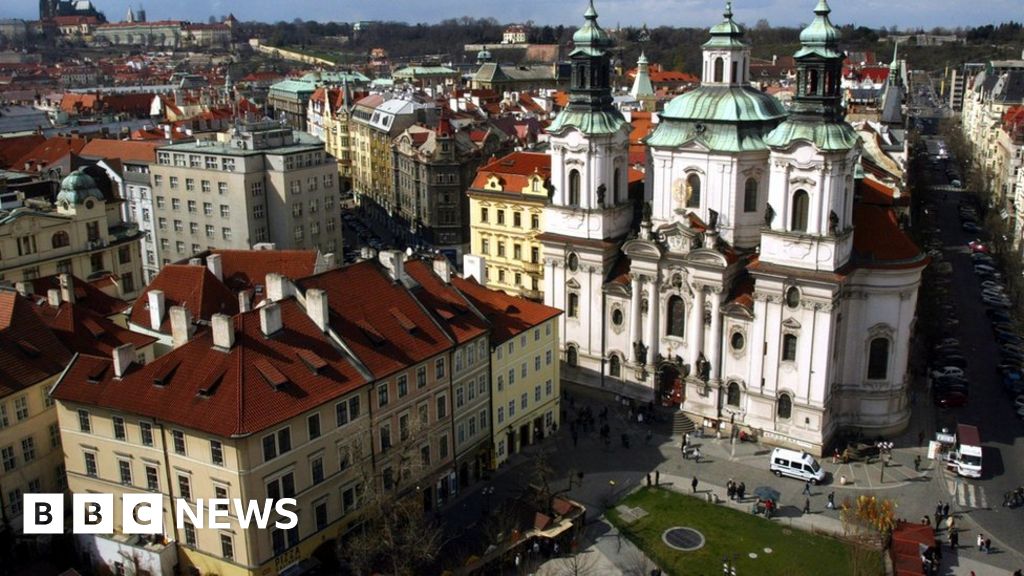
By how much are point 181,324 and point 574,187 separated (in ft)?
109

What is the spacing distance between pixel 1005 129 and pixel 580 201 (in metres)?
88.2

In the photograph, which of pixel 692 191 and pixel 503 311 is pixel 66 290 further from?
pixel 692 191

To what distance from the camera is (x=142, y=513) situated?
153ft

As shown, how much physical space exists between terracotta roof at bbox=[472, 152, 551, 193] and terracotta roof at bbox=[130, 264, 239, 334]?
37.1m

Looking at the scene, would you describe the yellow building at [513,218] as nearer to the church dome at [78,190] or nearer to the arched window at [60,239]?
the church dome at [78,190]

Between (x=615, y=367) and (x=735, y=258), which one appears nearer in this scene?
(x=735, y=258)

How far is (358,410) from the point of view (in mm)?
49031

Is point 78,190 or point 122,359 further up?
point 78,190

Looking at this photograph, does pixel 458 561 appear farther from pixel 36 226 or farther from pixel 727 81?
pixel 36 226

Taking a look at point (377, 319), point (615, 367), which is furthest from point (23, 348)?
point (615, 367)

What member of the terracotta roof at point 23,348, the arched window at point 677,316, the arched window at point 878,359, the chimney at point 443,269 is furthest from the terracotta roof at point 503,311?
the terracotta roof at point 23,348

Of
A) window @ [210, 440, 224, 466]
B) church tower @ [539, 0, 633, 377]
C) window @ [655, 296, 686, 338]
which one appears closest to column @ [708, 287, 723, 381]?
window @ [655, 296, 686, 338]

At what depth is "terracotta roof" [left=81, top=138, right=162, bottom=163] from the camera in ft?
333

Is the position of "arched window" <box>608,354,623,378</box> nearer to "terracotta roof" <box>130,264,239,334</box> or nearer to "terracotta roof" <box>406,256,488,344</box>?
"terracotta roof" <box>406,256,488,344</box>
